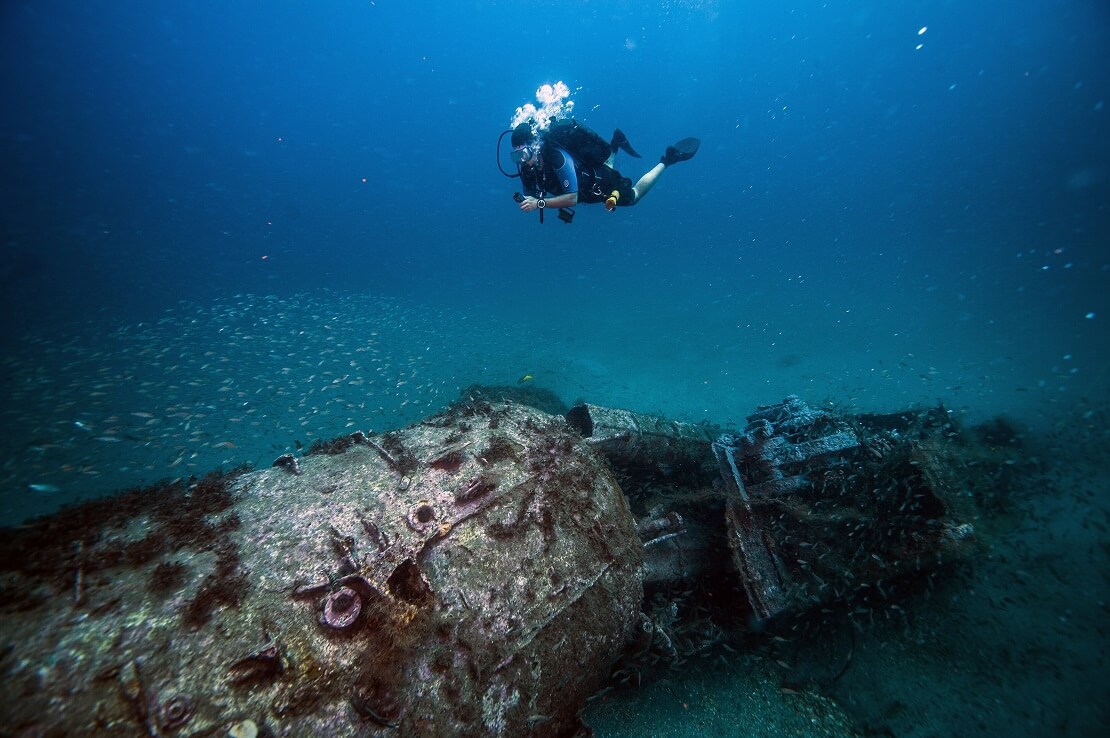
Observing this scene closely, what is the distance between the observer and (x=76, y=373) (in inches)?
881

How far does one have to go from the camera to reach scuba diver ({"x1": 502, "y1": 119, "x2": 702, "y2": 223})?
6621 mm

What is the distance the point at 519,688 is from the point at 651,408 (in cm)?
1922

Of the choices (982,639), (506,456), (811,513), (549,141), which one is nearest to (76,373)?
(549,141)

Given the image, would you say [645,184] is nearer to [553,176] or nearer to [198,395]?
[553,176]

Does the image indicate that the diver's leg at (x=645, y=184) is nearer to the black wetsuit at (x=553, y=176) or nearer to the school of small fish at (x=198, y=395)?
the black wetsuit at (x=553, y=176)

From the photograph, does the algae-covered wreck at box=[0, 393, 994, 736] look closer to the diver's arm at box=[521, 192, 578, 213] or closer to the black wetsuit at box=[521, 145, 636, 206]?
the diver's arm at box=[521, 192, 578, 213]

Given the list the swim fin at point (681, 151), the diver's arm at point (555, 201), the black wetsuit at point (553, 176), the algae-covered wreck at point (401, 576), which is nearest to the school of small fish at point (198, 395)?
the algae-covered wreck at point (401, 576)

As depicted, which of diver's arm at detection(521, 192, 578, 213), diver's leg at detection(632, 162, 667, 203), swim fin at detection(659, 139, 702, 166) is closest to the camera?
diver's arm at detection(521, 192, 578, 213)

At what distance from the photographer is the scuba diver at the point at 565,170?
6621 mm

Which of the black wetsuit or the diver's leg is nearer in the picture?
the black wetsuit

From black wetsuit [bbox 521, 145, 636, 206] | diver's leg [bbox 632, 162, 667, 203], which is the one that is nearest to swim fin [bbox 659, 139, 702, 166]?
diver's leg [bbox 632, 162, 667, 203]

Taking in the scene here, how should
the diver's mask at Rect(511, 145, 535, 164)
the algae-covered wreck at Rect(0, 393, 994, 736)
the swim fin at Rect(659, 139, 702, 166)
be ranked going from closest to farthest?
the algae-covered wreck at Rect(0, 393, 994, 736) → the diver's mask at Rect(511, 145, 535, 164) → the swim fin at Rect(659, 139, 702, 166)

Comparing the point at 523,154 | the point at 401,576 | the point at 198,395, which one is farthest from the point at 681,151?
the point at 198,395

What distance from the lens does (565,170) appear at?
665cm
